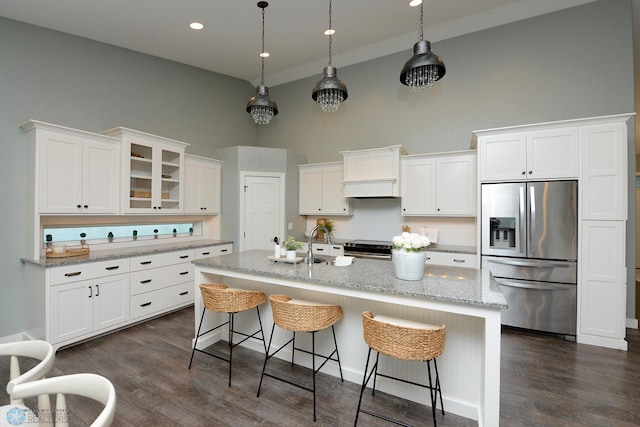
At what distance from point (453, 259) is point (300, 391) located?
2.67 m

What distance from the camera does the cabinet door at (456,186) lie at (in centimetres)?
412

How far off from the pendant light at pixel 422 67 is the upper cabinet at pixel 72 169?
11.8ft

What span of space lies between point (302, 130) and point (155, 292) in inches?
150

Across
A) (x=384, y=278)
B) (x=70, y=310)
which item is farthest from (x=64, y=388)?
(x=70, y=310)

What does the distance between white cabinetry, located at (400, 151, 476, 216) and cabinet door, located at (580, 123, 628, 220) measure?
3.83 feet

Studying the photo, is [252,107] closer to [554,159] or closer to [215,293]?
[215,293]

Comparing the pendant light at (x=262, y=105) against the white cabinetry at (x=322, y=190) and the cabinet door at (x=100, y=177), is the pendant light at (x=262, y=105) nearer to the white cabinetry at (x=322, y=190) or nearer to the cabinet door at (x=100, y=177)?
the cabinet door at (x=100, y=177)

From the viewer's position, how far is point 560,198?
3311 mm

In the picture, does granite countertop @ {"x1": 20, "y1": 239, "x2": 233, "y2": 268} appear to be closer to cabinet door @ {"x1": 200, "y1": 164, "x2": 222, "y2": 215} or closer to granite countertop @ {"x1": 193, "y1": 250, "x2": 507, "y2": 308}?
cabinet door @ {"x1": 200, "y1": 164, "x2": 222, "y2": 215}

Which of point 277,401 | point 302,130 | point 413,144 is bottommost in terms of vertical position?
point 277,401

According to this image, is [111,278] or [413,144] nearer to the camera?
[111,278]

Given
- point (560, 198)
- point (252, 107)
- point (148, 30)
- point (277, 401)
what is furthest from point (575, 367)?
point (148, 30)

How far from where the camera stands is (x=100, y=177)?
11.8ft

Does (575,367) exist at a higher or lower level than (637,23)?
lower
